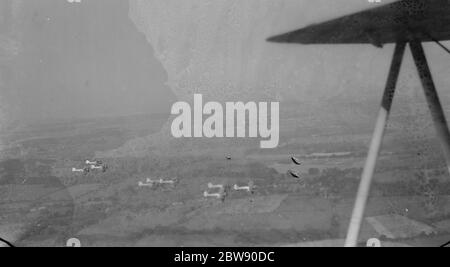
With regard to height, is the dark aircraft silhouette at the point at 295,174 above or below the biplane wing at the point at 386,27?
below

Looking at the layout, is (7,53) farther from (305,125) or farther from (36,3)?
(305,125)

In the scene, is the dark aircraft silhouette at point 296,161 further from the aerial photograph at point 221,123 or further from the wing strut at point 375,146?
the wing strut at point 375,146

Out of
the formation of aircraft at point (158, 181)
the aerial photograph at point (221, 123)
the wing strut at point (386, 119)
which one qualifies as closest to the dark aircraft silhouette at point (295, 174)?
the aerial photograph at point (221, 123)

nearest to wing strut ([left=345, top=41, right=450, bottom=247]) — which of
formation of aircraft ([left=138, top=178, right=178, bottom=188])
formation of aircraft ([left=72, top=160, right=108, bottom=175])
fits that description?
formation of aircraft ([left=138, top=178, right=178, bottom=188])

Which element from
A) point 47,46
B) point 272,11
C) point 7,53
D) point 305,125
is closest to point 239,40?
point 272,11

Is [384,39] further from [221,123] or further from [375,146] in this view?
[221,123]

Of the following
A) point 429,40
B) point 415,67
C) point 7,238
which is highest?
point 429,40
